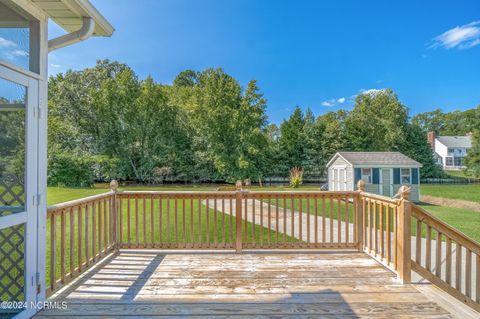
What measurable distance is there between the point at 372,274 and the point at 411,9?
12.5 m

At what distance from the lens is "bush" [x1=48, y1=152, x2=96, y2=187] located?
15.5 metres

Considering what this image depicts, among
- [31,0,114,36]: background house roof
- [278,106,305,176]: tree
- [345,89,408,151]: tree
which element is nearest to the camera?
[31,0,114,36]: background house roof

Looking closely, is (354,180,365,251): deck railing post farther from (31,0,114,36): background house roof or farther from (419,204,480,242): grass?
(419,204,480,242): grass

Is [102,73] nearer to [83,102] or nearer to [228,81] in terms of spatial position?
[83,102]

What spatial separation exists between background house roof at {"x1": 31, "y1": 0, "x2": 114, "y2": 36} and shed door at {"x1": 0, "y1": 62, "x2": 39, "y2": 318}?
0.64m

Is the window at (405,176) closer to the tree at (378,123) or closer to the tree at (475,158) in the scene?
the tree at (378,123)

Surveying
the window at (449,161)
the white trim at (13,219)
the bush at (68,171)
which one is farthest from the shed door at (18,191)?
the window at (449,161)

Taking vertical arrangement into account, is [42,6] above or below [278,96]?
below

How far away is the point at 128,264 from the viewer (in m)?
3.63

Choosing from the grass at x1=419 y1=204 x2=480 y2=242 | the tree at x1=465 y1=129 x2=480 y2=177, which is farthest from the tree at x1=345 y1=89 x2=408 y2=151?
the grass at x1=419 y1=204 x2=480 y2=242

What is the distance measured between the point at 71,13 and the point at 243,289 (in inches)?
121

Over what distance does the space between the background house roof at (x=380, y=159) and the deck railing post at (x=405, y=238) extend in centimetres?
1164

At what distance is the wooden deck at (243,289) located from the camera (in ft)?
8.03

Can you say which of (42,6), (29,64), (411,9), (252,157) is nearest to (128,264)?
(29,64)
